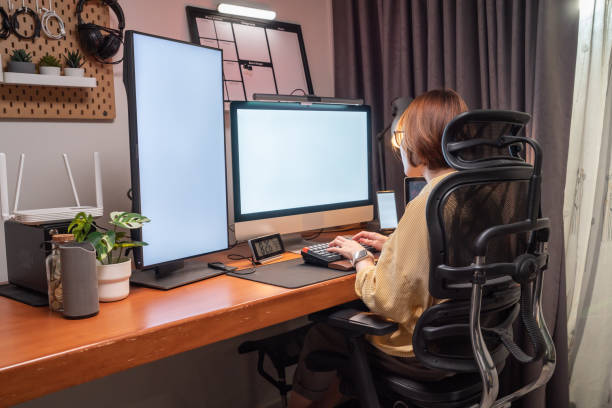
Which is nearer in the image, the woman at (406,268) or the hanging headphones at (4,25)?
the woman at (406,268)

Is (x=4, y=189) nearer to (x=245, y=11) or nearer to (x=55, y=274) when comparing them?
(x=55, y=274)

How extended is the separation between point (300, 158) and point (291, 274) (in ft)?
1.76

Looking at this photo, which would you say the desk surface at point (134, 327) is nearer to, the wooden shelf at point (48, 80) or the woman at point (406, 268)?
the woman at point (406, 268)

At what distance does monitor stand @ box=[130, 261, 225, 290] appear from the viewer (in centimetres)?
138

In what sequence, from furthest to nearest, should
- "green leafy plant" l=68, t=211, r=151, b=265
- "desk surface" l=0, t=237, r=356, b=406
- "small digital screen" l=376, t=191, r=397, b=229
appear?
"small digital screen" l=376, t=191, r=397, b=229
"green leafy plant" l=68, t=211, r=151, b=265
"desk surface" l=0, t=237, r=356, b=406

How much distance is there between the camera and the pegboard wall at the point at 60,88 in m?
1.52

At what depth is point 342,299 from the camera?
4.68ft

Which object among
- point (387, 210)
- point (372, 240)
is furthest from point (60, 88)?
point (387, 210)

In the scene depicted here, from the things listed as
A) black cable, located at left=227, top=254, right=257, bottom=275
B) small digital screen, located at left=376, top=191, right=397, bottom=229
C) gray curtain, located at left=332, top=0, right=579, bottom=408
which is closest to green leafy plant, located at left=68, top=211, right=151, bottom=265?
black cable, located at left=227, top=254, right=257, bottom=275

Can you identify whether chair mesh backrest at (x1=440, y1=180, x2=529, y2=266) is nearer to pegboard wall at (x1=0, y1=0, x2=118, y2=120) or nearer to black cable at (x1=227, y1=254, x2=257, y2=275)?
black cable at (x1=227, y1=254, x2=257, y2=275)

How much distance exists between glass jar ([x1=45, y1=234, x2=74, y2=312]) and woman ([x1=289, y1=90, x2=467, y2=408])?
69 centimetres

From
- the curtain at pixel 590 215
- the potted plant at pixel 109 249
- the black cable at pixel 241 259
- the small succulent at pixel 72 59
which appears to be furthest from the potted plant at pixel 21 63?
the curtain at pixel 590 215

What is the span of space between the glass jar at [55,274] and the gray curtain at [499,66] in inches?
58.9

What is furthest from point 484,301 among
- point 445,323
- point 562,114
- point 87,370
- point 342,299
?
point 562,114
